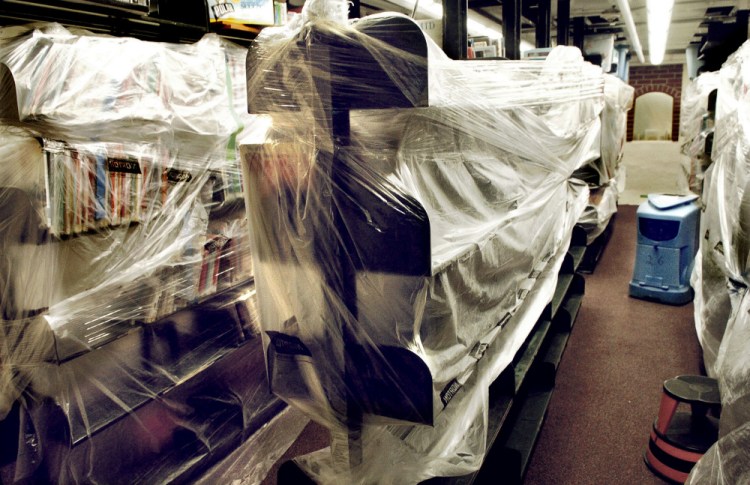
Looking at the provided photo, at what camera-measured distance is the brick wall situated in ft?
32.9

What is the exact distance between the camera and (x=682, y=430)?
1.90 m

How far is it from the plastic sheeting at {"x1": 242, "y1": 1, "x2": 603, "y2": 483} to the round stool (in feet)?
2.85

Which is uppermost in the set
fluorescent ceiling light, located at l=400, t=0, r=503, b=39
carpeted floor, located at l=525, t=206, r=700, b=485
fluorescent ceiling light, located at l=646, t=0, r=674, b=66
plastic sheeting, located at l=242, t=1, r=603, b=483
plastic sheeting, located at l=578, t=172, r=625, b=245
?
fluorescent ceiling light, located at l=400, t=0, r=503, b=39

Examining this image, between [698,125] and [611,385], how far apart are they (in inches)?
158

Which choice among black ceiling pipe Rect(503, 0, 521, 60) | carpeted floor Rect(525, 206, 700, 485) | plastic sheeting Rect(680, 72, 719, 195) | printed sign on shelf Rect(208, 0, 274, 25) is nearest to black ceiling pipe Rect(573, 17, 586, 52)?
plastic sheeting Rect(680, 72, 719, 195)

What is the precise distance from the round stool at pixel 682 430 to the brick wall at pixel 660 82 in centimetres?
942

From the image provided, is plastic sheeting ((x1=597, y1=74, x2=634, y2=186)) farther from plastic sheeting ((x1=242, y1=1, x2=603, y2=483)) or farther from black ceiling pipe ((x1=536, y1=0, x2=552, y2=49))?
plastic sheeting ((x1=242, y1=1, x2=603, y2=483))

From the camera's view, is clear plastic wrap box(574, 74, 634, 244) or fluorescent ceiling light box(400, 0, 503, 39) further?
fluorescent ceiling light box(400, 0, 503, 39)

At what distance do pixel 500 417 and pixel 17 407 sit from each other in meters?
1.43

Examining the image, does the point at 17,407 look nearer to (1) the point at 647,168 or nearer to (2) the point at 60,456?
(2) the point at 60,456

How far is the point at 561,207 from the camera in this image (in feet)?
8.02

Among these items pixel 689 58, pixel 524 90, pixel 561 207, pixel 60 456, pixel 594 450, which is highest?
pixel 689 58

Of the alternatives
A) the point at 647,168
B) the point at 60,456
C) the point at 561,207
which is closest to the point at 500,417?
the point at 561,207

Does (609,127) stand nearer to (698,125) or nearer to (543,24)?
(543,24)
